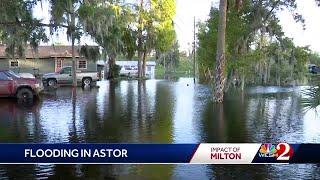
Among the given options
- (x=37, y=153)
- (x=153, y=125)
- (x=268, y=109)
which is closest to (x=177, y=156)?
(x=37, y=153)

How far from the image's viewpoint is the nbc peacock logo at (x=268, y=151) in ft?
17.9

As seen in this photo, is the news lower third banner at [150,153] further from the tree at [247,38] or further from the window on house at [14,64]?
the window on house at [14,64]

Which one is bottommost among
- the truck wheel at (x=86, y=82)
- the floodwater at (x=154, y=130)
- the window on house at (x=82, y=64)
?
the floodwater at (x=154, y=130)

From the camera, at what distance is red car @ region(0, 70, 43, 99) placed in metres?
23.6

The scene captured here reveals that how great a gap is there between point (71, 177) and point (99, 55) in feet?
95.3

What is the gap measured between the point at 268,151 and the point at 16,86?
1992 centimetres

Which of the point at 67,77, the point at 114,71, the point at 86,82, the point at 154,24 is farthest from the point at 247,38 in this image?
the point at 114,71

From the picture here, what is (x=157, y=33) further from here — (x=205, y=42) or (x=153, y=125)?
(x=153, y=125)

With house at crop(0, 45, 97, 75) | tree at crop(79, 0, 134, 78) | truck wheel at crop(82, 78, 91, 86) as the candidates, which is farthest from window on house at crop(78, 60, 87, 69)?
tree at crop(79, 0, 134, 78)

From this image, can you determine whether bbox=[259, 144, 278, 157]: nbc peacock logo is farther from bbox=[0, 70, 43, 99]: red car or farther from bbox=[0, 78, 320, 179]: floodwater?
bbox=[0, 70, 43, 99]: red car

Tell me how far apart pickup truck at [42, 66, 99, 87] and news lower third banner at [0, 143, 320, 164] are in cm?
3467

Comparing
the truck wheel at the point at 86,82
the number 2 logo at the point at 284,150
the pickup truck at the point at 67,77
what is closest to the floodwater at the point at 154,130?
the number 2 logo at the point at 284,150

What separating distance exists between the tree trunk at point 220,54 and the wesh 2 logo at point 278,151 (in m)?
18.4

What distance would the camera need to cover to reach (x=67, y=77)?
40.3 metres
